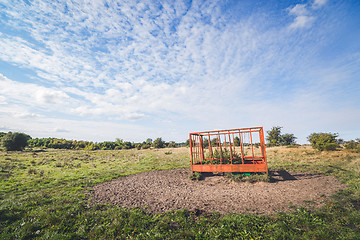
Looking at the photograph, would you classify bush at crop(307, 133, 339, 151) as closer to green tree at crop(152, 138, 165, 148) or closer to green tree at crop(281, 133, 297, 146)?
green tree at crop(281, 133, 297, 146)

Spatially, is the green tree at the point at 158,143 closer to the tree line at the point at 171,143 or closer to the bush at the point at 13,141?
the tree line at the point at 171,143

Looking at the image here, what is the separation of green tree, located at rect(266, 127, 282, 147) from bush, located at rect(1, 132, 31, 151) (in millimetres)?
67679

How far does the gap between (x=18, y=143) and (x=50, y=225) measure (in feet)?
171

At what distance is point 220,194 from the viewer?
7977 millimetres

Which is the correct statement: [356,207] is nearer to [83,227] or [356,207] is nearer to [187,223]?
[187,223]

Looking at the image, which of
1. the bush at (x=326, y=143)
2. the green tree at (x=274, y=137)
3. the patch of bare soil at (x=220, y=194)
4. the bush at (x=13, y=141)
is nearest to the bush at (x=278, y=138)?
the green tree at (x=274, y=137)

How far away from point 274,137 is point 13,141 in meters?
69.9

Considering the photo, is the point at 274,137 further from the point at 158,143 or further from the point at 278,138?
the point at 158,143

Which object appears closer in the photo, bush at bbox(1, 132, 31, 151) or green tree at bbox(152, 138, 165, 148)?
bush at bbox(1, 132, 31, 151)

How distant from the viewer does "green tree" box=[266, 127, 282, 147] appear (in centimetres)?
4012

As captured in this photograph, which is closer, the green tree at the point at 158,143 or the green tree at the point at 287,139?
the green tree at the point at 287,139

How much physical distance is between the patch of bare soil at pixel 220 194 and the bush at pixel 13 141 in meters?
47.9

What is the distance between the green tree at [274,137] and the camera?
132 feet

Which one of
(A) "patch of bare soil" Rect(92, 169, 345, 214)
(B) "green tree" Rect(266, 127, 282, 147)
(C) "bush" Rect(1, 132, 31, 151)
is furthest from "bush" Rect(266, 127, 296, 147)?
(C) "bush" Rect(1, 132, 31, 151)
